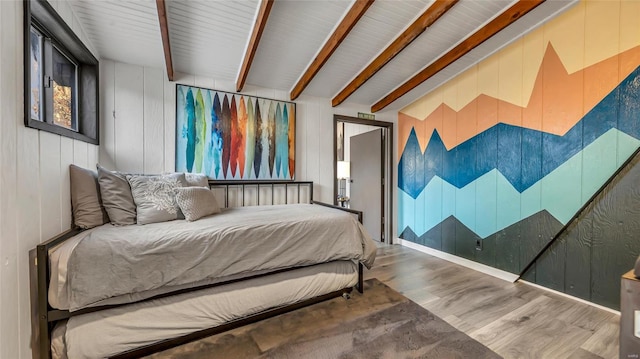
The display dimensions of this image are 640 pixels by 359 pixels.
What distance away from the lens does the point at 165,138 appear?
2502 millimetres

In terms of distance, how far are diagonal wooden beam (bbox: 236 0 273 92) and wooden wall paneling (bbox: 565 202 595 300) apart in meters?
3.08

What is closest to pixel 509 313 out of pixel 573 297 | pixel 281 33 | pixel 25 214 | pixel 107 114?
pixel 573 297

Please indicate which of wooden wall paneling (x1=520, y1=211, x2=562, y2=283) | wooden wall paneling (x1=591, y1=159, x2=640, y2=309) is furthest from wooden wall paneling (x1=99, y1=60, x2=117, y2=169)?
wooden wall paneling (x1=591, y1=159, x2=640, y2=309)

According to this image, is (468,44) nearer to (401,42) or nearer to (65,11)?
(401,42)

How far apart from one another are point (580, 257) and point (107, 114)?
4.40 m

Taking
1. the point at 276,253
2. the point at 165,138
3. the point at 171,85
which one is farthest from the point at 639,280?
the point at 171,85

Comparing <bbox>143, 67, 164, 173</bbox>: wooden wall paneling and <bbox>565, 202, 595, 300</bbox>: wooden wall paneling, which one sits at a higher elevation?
<bbox>143, 67, 164, 173</bbox>: wooden wall paneling

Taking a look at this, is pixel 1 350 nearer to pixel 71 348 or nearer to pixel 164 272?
pixel 71 348

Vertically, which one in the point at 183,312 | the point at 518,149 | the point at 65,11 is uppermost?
the point at 65,11

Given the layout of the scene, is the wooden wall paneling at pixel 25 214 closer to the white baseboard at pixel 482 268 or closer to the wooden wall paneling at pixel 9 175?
the wooden wall paneling at pixel 9 175

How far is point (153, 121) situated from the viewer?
2449 mm

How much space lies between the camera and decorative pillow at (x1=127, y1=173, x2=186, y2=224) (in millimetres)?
1858

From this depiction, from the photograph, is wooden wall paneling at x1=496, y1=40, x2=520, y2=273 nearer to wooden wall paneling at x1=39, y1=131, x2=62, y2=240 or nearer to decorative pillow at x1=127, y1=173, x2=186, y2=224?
decorative pillow at x1=127, y1=173, x2=186, y2=224

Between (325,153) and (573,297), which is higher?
(325,153)
